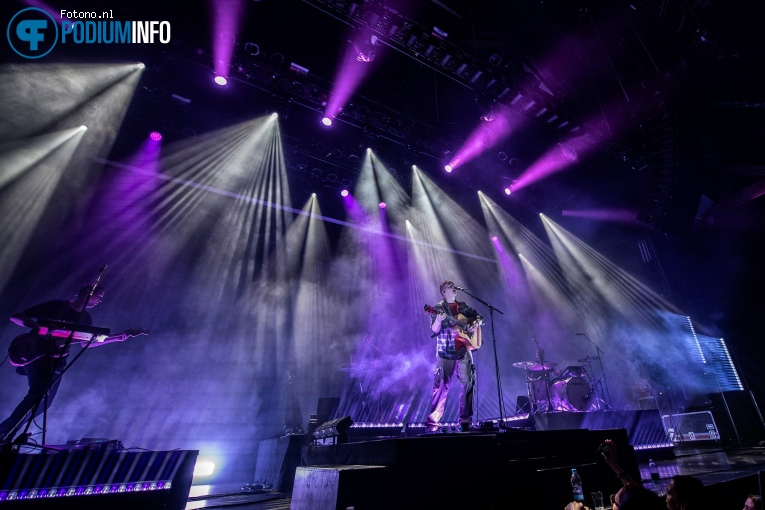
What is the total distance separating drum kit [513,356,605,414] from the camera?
8766 millimetres

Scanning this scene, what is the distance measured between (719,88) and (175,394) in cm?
1434

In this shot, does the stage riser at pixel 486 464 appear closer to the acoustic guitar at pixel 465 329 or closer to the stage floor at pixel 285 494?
the stage floor at pixel 285 494

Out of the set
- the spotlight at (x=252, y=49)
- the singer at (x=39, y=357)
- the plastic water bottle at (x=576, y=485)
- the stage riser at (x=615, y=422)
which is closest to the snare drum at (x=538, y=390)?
the stage riser at (x=615, y=422)

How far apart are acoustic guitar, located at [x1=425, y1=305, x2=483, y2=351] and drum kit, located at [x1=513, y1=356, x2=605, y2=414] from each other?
491 cm

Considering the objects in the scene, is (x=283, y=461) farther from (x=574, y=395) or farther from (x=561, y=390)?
(x=574, y=395)

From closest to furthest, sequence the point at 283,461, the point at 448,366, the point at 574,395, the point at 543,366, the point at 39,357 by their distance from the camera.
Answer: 1. the point at 39,357
2. the point at 448,366
3. the point at 283,461
4. the point at 574,395
5. the point at 543,366

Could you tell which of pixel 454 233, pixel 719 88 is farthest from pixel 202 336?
pixel 719 88

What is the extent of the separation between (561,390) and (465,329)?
5586 mm

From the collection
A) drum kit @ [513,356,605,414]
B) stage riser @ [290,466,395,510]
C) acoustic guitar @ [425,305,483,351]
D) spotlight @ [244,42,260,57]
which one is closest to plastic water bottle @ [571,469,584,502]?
acoustic guitar @ [425,305,483,351]

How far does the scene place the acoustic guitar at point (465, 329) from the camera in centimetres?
525

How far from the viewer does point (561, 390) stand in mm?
8945

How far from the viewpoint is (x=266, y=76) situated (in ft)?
23.5

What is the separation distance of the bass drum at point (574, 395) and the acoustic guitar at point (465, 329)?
5.12m

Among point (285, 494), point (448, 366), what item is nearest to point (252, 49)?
point (448, 366)
